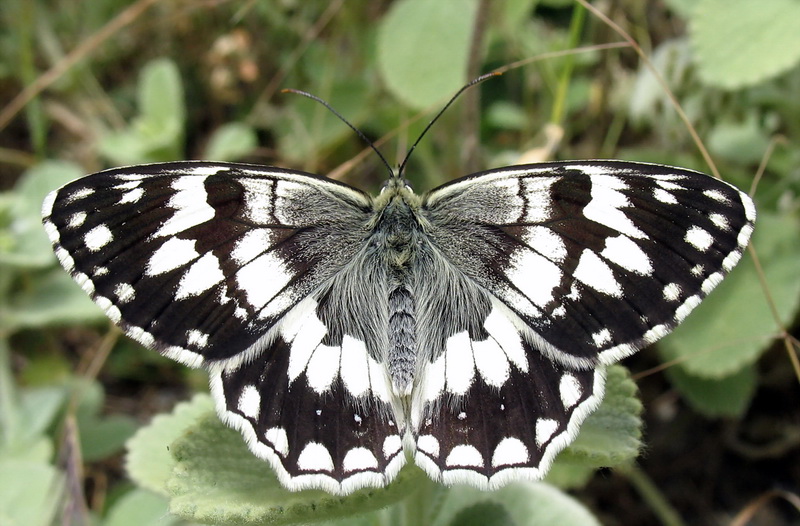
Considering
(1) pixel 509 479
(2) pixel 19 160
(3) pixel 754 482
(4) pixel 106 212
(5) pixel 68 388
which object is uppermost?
(2) pixel 19 160

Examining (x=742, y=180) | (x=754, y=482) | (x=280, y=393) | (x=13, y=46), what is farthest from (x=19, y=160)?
(x=754, y=482)

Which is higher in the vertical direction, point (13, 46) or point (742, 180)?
point (13, 46)

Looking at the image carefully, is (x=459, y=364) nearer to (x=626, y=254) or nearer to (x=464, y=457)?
(x=464, y=457)

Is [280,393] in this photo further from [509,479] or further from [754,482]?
[754,482]

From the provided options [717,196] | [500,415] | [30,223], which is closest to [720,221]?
[717,196]

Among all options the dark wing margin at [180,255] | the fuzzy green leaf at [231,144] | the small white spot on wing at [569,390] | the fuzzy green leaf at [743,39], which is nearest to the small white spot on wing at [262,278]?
the dark wing margin at [180,255]

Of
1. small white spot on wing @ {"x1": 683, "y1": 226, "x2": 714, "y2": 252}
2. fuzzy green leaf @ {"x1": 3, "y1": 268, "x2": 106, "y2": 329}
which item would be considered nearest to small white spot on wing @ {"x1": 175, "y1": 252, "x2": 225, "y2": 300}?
small white spot on wing @ {"x1": 683, "y1": 226, "x2": 714, "y2": 252}
